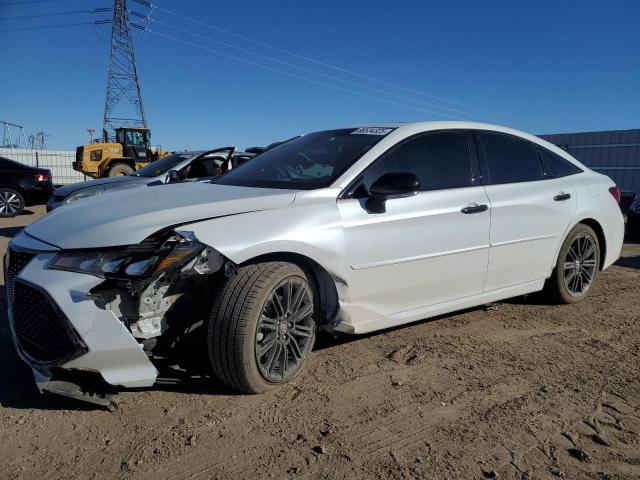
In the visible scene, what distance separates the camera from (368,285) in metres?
3.36

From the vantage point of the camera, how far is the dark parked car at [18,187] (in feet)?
40.7

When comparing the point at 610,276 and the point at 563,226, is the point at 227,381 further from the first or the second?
the point at 610,276

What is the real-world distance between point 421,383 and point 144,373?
64.2 inches

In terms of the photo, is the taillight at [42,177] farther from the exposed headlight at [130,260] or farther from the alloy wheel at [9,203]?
the exposed headlight at [130,260]

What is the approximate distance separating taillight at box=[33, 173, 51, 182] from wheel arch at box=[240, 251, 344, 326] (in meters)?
11.7

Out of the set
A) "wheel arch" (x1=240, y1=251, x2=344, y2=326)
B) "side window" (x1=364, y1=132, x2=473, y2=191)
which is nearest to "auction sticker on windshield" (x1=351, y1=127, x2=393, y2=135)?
"side window" (x1=364, y1=132, x2=473, y2=191)

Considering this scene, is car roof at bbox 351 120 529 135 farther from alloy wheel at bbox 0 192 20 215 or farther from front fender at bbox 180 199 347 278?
alloy wheel at bbox 0 192 20 215

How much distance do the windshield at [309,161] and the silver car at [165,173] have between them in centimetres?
419

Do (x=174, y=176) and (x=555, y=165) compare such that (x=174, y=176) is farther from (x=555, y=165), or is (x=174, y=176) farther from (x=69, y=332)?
(x=69, y=332)

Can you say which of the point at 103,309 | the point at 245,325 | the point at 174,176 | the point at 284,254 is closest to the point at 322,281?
the point at 284,254

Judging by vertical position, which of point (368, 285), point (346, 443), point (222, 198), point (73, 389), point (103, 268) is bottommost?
point (346, 443)

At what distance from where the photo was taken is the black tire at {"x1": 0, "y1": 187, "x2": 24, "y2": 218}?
1237 centimetres

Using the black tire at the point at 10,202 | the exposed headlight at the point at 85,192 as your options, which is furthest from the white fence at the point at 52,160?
the exposed headlight at the point at 85,192

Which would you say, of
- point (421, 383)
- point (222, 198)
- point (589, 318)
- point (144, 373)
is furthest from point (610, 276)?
point (144, 373)
